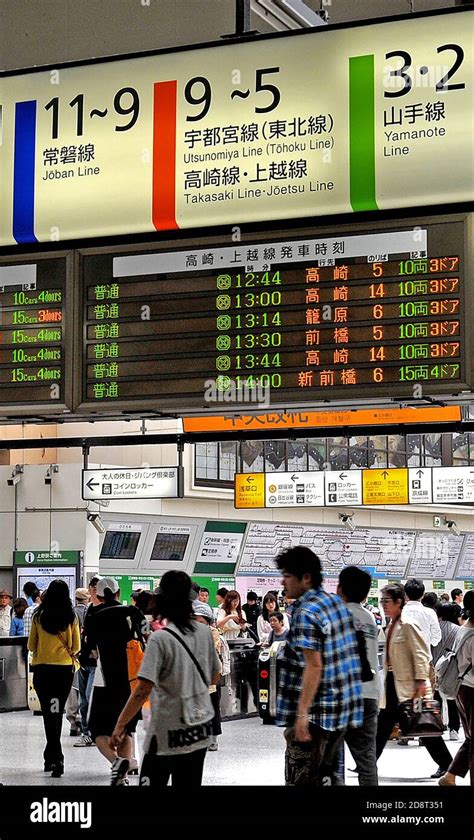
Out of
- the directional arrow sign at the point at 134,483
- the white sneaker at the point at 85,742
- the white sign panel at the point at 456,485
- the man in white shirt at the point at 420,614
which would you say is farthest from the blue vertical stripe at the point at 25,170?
the white sign panel at the point at 456,485

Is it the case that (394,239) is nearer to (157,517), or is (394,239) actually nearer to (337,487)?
(337,487)

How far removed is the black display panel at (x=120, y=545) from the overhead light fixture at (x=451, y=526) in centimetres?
967

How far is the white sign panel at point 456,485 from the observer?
50.1ft

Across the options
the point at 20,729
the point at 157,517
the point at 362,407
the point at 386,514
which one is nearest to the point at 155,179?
the point at 362,407

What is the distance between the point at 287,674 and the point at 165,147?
2332 millimetres

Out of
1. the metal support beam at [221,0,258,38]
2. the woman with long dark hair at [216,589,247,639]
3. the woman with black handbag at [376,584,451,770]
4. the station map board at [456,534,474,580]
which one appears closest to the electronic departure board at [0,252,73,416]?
the metal support beam at [221,0,258,38]

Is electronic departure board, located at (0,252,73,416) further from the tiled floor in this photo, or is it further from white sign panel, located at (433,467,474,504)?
white sign panel, located at (433,467,474,504)

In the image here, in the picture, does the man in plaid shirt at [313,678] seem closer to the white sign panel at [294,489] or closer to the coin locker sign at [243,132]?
the coin locker sign at [243,132]

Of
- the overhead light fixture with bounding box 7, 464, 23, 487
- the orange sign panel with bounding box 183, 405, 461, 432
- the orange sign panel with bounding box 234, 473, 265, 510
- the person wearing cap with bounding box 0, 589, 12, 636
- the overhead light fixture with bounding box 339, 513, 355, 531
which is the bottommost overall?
the person wearing cap with bounding box 0, 589, 12, 636

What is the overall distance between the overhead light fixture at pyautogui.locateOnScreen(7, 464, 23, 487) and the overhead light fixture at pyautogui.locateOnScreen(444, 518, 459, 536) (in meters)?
11.6

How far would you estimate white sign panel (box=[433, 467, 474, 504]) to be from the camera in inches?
601

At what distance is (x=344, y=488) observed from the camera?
15.9 m

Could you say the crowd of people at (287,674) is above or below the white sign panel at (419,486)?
below

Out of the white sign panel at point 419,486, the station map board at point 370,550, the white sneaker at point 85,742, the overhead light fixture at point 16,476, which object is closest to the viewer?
the white sneaker at point 85,742
